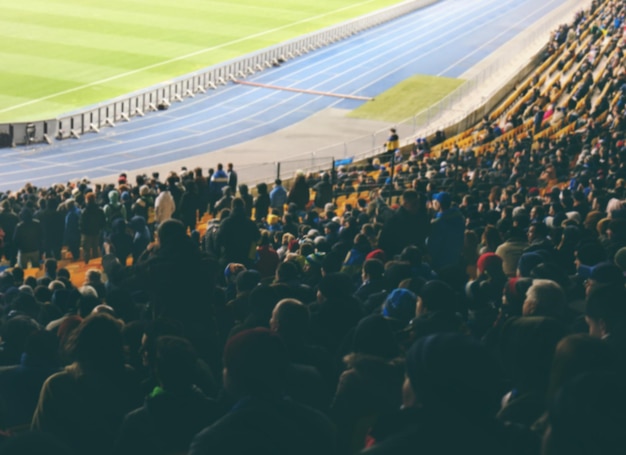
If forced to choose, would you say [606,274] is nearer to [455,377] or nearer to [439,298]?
[439,298]

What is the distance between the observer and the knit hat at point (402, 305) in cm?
776

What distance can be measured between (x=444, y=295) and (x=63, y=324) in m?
2.70

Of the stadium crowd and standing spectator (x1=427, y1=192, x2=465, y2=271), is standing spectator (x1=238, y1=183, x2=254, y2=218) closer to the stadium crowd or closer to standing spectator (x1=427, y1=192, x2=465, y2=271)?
the stadium crowd

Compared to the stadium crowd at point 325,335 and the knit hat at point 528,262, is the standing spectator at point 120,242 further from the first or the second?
the knit hat at point 528,262

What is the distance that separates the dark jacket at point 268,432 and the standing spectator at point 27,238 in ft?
38.8

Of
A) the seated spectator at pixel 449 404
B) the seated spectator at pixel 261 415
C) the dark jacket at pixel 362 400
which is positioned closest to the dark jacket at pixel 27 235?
the dark jacket at pixel 362 400

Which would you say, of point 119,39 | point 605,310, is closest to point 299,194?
point 605,310

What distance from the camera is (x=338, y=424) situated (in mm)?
5641

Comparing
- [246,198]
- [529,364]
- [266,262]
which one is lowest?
[529,364]

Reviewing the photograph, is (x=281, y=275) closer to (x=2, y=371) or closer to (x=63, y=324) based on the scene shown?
(x=63, y=324)

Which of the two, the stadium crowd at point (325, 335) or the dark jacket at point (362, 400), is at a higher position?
the stadium crowd at point (325, 335)

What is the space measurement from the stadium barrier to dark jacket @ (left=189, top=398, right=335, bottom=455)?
32.6m

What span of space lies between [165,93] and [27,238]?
27127 millimetres

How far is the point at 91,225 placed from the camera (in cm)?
1659
